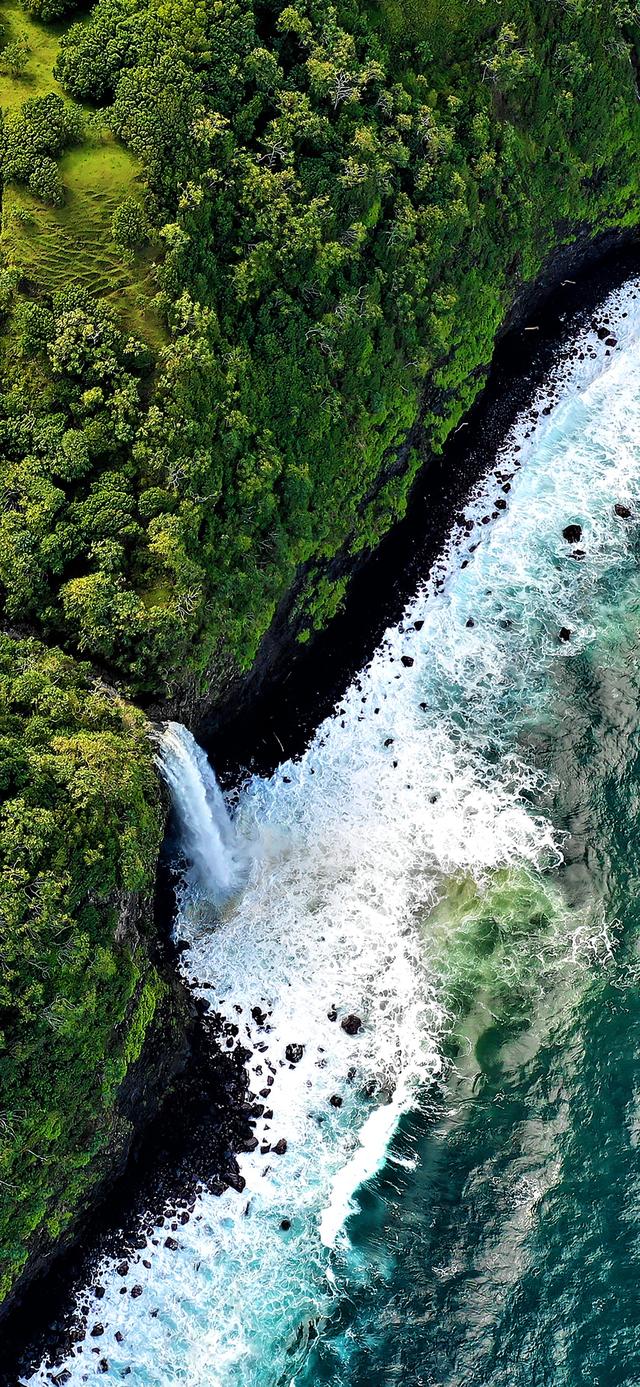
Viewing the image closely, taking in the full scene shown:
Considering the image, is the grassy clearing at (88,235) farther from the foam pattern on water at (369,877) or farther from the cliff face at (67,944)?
the foam pattern on water at (369,877)

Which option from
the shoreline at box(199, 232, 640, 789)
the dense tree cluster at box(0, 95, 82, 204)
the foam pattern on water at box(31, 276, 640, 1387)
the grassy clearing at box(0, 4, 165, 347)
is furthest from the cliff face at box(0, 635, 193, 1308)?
the dense tree cluster at box(0, 95, 82, 204)

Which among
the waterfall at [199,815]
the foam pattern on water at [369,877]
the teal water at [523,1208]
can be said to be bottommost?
the teal water at [523,1208]

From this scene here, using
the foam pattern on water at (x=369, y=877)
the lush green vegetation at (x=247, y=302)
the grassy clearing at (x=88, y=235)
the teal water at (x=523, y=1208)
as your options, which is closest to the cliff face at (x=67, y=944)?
the lush green vegetation at (x=247, y=302)

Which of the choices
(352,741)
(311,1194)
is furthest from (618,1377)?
(352,741)

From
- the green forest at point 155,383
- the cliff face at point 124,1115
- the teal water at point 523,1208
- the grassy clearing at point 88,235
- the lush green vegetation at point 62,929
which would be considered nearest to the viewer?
the lush green vegetation at point 62,929

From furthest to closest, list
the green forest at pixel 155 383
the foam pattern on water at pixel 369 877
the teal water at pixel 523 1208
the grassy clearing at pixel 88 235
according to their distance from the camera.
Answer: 1. the grassy clearing at pixel 88 235
2. the foam pattern on water at pixel 369 877
3. the teal water at pixel 523 1208
4. the green forest at pixel 155 383

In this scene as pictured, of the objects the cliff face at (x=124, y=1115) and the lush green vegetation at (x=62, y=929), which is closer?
the lush green vegetation at (x=62, y=929)

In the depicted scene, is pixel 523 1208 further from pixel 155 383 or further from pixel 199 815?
pixel 155 383

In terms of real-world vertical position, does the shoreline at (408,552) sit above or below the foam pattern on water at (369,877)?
above
